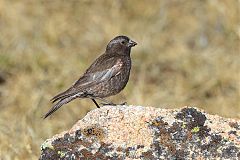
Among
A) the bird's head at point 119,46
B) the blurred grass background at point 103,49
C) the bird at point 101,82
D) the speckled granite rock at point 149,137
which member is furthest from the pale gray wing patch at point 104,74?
the speckled granite rock at point 149,137

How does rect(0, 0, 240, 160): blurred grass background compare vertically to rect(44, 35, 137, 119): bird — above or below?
above

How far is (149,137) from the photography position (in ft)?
14.1

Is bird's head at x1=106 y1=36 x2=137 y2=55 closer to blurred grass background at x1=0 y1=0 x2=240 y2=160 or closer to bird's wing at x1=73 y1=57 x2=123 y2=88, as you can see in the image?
bird's wing at x1=73 y1=57 x2=123 y2=88

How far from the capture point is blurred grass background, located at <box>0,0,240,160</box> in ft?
27.5

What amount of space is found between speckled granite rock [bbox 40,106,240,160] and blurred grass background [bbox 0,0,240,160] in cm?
243

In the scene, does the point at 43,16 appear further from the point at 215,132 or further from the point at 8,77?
the point at 215,132

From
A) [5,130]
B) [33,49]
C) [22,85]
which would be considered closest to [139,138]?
[5,130]

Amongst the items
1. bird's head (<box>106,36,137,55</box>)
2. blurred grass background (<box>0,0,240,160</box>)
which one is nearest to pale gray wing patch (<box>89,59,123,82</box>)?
bird's head (<box>106,36,137,55</box>)

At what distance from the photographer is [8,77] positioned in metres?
9.48

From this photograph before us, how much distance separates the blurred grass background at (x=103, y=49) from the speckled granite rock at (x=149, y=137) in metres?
2.43

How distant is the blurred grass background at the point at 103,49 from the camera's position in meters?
8.38

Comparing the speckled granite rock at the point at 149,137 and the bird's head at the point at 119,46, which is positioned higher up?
the bird's head at the point at 119,46

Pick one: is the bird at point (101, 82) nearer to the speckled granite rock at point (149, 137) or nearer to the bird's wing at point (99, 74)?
the bird's wing at point (99, 74)

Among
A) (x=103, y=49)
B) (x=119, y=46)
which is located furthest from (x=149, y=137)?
(x=103, y=49)
